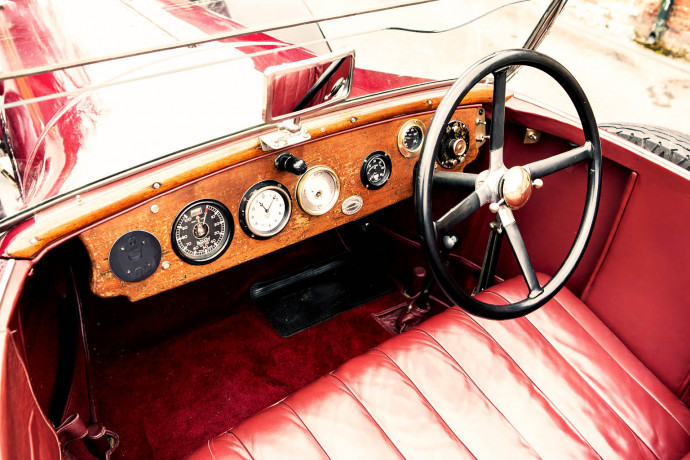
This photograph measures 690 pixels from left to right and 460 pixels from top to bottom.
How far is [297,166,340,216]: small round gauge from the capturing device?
1.55m

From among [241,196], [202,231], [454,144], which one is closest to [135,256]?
[202,231]

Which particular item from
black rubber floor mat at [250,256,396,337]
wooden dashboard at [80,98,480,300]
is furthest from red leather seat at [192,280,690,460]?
black rubber floor mat at [250,256,396,337]

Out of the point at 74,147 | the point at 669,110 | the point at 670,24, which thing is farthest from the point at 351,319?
the point at 670,24

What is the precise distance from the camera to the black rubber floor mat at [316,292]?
7.46 ft

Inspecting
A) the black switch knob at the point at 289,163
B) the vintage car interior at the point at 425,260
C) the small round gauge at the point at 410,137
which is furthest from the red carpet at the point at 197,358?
the black switch knob at the point at 289,163

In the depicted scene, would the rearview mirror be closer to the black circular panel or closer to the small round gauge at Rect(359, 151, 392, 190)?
the small round gauge at Rect(359, 151, 392, 190)

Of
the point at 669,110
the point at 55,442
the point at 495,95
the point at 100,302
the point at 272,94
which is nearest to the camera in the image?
the point at 55,442

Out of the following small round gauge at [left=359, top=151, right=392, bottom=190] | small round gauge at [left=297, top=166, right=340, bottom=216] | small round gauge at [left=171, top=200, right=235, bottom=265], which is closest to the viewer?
small round gauge at [left=171, top=200, right=235, bottom=265]

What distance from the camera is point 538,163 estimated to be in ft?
4.54

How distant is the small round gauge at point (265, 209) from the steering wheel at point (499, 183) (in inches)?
18.3

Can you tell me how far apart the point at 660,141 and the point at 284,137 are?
135cm

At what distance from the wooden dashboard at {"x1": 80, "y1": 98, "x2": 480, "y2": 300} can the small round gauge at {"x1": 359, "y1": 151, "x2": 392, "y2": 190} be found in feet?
0.05

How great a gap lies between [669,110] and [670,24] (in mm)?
1644

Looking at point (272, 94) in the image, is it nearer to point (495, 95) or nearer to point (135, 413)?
point (495, 95)
